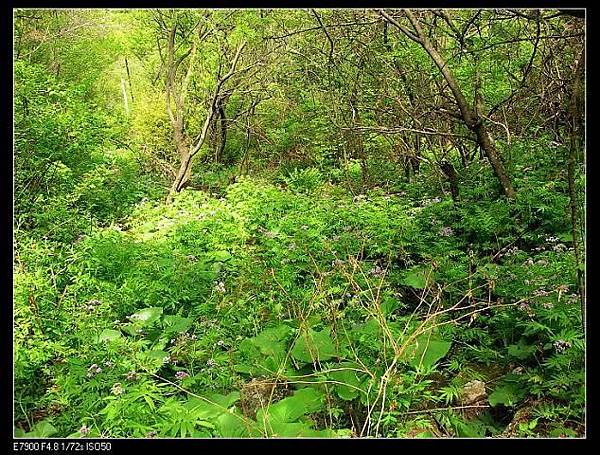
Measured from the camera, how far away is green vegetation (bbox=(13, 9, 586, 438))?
2486 mm

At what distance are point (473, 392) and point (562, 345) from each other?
0.44 metres

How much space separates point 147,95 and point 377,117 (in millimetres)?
3232

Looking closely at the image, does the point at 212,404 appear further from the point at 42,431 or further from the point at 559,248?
the point at 559,248

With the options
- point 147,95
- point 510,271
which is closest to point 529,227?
point 510,271

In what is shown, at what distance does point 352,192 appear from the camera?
5.87m

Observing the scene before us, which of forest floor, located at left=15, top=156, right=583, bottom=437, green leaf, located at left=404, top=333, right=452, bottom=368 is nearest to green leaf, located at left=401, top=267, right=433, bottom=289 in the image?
forest floor, located at left=15, top=156, right=583, bottom=437

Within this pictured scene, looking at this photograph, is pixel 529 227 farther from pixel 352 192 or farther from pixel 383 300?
pixel 352 192

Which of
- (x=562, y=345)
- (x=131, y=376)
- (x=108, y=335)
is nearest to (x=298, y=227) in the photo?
(x=108, y=335)

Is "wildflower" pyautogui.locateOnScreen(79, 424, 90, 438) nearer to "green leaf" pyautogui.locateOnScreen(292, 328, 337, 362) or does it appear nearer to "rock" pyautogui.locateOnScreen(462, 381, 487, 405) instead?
"green leaf" pyautogui.locateOnScreen(292, 328, 337, 362)

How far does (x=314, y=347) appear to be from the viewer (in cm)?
271

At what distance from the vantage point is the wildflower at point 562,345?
8.00 feet

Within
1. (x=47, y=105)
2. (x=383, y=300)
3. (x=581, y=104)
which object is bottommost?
(x=383, y=300)

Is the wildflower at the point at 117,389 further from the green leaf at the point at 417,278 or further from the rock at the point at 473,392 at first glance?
the green leaf at the point at 417,278

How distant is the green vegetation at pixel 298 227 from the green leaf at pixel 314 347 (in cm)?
1
